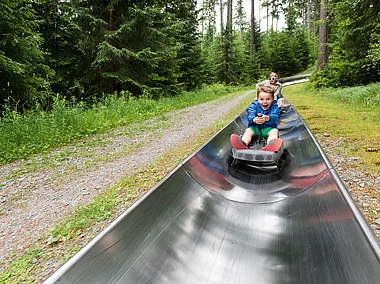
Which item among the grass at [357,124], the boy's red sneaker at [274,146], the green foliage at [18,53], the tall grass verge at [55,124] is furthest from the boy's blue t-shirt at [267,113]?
the green foliage at [18,53]

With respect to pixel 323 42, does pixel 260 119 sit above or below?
below

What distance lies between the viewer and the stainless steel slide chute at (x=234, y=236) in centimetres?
127

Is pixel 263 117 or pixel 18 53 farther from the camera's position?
pixel 18 53

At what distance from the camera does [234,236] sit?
1.93 m

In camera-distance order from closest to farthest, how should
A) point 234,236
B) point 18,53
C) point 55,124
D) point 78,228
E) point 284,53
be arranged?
point 234,236 < point 78,228 < point 55,124 < point 18,53 < point 284,53

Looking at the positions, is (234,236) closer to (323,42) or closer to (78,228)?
(78,228)

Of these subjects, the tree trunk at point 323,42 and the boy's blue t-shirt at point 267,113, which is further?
the tree trunk at point 323,42

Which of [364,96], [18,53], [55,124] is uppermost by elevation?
[18,53]

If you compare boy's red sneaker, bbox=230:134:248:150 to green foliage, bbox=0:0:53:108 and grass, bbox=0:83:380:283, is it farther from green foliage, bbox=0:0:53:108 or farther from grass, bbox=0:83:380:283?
green foliage, bbox=0:0:53:108

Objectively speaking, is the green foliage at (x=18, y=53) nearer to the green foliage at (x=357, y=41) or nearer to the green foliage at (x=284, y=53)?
the green foliage at (x=357, y=41)

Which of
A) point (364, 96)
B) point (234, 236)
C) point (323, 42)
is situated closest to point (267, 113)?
point (234, 236)

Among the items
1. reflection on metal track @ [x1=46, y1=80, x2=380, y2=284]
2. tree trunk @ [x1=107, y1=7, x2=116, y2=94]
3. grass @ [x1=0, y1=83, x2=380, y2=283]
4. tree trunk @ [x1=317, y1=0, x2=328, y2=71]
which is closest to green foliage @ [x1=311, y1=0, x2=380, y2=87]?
tree trunk @ [x1=317, y1=0, x2=328, y2=71]

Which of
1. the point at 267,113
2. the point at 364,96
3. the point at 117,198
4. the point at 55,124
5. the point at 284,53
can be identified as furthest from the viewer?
the point at 284,53

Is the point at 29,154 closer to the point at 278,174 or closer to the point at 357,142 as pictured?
the point at 278,174
